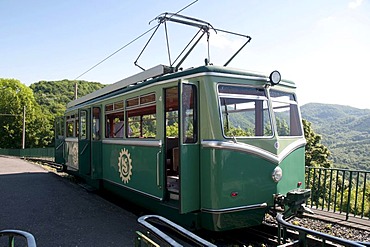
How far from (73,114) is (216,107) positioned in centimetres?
780

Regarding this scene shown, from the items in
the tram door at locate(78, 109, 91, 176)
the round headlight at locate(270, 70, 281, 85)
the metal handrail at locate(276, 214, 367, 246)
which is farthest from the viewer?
the tram door at locate(78, 109, 91, 176)

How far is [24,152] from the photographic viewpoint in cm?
3391

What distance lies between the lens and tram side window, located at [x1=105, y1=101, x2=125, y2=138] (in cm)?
742

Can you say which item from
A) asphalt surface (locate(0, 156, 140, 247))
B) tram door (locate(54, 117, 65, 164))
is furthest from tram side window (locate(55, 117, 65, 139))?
asphalt surface (locate(0, 156, 140, 247))

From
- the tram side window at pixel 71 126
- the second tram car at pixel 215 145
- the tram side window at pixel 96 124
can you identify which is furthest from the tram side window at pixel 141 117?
the tram side window at pixel 71 126

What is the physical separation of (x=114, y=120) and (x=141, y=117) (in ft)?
4.95

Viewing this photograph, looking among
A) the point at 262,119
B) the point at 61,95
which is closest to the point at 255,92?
A: the point at 262,119

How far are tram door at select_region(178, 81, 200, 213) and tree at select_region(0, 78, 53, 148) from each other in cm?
4574

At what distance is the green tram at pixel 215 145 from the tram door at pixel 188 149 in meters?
0.02

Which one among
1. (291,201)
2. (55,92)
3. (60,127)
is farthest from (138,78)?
(55,92)

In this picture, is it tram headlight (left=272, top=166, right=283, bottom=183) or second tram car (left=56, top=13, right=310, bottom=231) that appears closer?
second tram car (left=56, top=13, right=310, bottom=231)

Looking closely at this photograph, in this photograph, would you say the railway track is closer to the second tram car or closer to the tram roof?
the second tram car

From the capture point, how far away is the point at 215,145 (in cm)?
492

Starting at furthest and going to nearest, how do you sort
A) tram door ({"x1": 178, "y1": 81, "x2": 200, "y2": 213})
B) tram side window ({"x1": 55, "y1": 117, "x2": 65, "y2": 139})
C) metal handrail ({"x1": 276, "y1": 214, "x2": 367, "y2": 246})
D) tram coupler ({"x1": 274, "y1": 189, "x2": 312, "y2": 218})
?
1. tram side window ({"x1": 55, "y1": 117, "x2": 65, "y2": 139})
2. tram coupler ({"x1": 274, "y1": 189, "x2": 312, "y2": 218})
3. tram door ({"x1": 178, "y1": 81, "x2": 200, "y2": 213})
4. metal handrail ({"x1": 276, "y1": 214, "x2": 367, "y2": 246})
